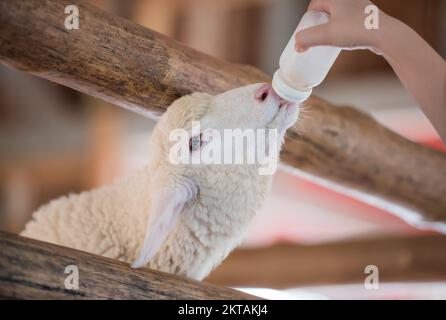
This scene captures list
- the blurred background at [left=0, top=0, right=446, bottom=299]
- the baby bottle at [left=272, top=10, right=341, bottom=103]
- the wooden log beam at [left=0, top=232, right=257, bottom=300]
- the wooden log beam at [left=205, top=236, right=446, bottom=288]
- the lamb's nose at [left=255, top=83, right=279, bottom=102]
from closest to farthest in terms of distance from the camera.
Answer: the wooden log beam at [left=0, top=232, right=257, bottom=300] < the baby bottle at [left=272, top=10, right=341, bottom=103] < the lamb's nose at [left=255, top=83, right=279, bottom=102] < the wooden log beam at [left=205, top=236, right=446, bottom=288] < the blurred background at [left=0, top=0, right=446, bottom=299]

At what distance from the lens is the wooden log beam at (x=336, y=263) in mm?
2910

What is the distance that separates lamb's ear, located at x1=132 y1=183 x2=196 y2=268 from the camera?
1159 mm

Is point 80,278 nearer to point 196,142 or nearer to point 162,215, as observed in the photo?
point 162,215

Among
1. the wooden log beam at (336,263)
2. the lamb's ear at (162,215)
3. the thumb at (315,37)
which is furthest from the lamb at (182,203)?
the wooden log beam at (336,263)

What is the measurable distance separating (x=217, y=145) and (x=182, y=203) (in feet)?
0.39

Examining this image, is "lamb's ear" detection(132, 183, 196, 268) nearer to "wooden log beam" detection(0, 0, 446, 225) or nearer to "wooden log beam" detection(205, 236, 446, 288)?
"wooden log beam" detection(0, 0, 446, 225)

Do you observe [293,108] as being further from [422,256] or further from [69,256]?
[422,256]

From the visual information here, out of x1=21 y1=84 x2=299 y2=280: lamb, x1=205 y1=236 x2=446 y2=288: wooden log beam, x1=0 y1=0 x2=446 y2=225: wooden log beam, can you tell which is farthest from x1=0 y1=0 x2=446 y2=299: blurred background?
x1=21 y1=84 x2=299 y2=280: lamb

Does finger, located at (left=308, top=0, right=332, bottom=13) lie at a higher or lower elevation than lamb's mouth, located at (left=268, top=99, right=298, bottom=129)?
higher

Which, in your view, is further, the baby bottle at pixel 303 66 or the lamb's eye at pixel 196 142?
the lamb's eye at pixel 196 142

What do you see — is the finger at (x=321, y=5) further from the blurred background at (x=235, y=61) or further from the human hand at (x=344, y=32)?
the blurred background at (x=235, y=61)

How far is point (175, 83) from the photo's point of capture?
134 cm

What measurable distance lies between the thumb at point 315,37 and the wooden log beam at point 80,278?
1.34 ft

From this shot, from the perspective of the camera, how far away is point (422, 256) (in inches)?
116
